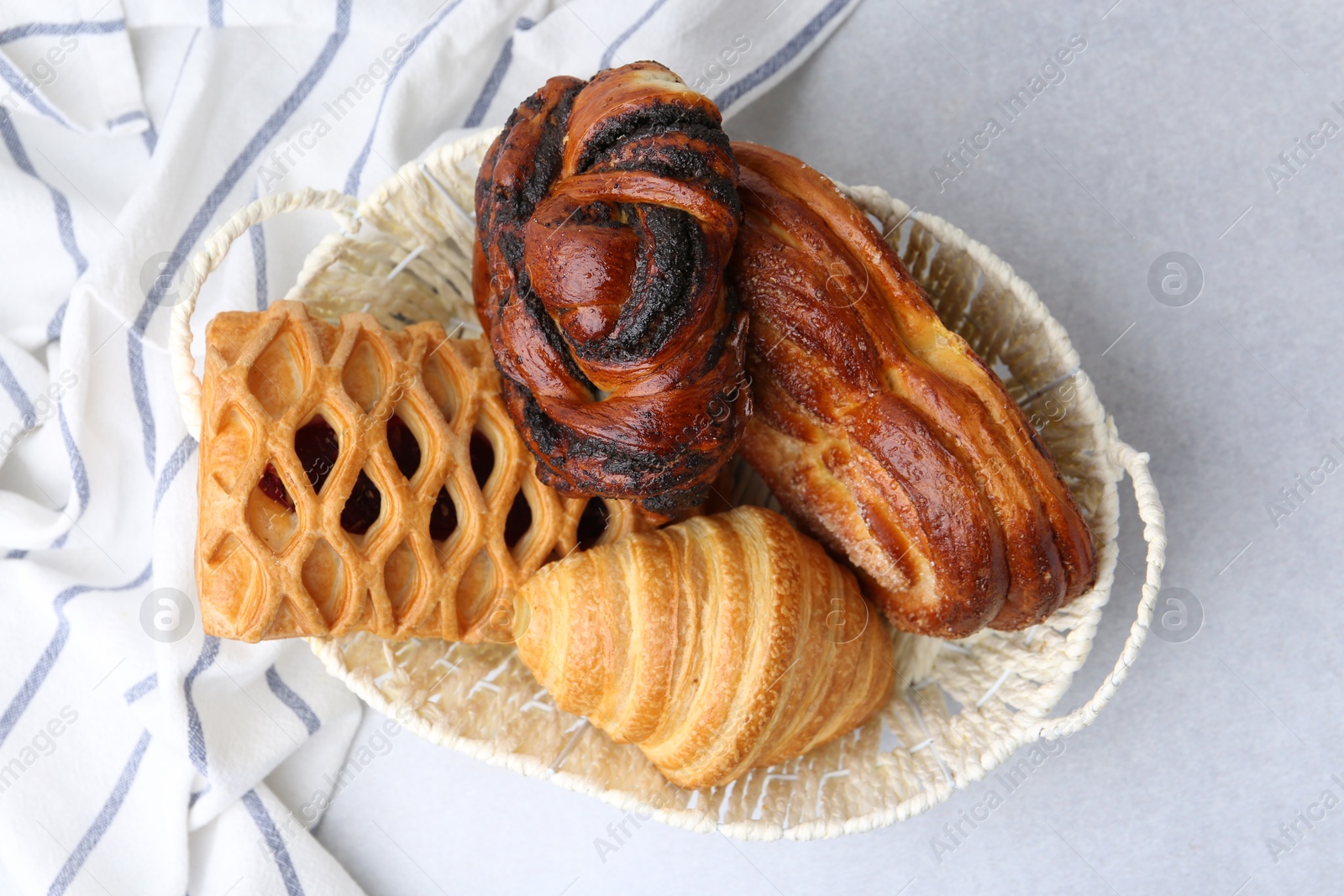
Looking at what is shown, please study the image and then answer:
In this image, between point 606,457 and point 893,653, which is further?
point 893,653

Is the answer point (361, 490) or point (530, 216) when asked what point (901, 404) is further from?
point (361, 490)

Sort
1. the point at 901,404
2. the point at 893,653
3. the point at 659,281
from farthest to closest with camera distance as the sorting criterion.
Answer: the point at 893,653
the point at 901,404
the point at 659,281

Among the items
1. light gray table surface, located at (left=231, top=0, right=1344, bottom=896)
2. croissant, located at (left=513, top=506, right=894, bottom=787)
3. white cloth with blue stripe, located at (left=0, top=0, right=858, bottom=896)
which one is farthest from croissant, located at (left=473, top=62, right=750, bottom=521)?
light gray table surface, located at (left=231, top=0, right=1344, bottom=896)

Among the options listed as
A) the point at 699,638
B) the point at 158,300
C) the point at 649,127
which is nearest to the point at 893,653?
the point at 699,638

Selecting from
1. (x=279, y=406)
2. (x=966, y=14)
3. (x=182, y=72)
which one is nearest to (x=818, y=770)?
(x=279, y=406)

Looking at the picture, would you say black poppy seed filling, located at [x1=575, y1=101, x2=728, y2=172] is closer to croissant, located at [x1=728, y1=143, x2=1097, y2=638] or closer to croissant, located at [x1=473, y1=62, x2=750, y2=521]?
croissant, located at [x1=473, y1=62, x2=750, y2=521]

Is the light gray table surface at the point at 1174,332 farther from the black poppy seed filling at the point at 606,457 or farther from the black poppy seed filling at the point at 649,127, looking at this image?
the black poppy seed filling at the point at 606,457
